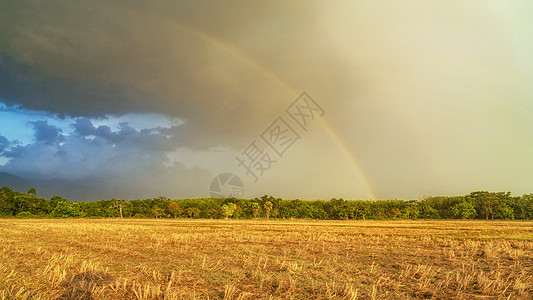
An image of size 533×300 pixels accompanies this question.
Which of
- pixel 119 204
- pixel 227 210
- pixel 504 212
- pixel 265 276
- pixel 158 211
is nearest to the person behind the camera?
pixel 265 276

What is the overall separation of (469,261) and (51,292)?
20377 mm

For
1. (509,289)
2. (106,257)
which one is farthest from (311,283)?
(106,257)

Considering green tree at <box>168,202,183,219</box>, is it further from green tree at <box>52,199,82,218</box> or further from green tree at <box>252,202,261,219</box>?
green tree at <box>52,199,82,218</box>

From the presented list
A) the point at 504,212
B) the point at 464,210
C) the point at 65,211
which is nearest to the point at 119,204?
the point at 65,211

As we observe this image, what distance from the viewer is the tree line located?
11638cm

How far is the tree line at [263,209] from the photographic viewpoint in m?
116

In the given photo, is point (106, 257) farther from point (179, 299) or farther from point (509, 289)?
point (509, 289)

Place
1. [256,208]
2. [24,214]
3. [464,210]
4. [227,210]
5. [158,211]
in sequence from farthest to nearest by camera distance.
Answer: [464,210], [256,208], [158,211], [227,210], [24,214]

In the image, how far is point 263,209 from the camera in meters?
120

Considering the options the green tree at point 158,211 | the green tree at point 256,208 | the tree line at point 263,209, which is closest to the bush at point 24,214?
the tree line at point 263,209

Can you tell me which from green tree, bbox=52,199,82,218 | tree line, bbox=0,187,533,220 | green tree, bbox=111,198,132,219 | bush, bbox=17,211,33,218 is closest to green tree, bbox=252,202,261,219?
tree line, bbox=0,187,533,220

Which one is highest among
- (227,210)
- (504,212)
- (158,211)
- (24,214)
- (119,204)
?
(119,204)

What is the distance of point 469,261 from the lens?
17281mm

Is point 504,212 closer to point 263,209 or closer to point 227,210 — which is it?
point 263,209
